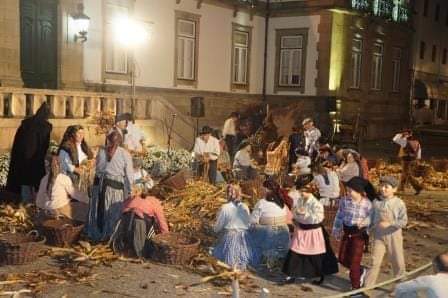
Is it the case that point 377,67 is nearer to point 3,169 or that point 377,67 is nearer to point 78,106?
point 78,106

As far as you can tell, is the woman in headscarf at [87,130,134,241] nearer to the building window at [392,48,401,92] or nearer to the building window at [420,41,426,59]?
the building window at [392,48,401,92]

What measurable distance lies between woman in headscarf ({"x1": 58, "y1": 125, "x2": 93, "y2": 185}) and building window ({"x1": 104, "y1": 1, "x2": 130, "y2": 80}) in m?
8.96

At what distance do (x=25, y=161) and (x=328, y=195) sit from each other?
5.84 meters

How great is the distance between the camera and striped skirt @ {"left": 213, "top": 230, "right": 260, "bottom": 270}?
8.20 m

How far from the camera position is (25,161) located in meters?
11.1

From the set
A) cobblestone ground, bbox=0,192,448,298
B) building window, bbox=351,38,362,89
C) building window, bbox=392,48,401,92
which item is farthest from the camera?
building window, bbox=392,48,401,92

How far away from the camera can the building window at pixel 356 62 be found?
28000 millimetres

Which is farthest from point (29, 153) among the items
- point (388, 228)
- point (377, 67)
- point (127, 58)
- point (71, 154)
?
point (377, 67)

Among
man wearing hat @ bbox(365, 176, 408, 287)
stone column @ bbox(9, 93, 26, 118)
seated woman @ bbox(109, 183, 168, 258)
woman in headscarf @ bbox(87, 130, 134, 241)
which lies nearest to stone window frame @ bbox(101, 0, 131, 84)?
stone column @ bbox(9, 93, 26, 118)

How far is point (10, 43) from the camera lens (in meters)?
15.7

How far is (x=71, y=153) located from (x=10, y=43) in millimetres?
6762

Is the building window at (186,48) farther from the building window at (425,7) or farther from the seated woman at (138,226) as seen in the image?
the building window at (425,7)

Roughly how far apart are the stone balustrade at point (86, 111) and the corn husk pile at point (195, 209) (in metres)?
4.29

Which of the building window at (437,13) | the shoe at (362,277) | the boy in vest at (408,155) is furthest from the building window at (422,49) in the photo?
the shoe at (362,277)
